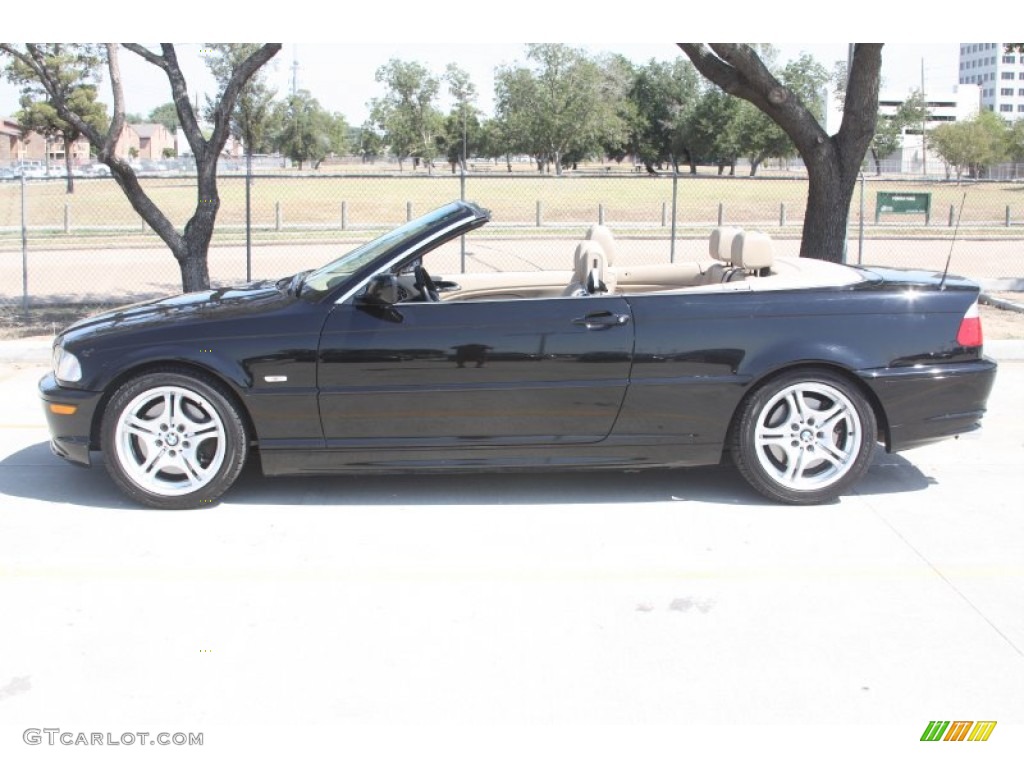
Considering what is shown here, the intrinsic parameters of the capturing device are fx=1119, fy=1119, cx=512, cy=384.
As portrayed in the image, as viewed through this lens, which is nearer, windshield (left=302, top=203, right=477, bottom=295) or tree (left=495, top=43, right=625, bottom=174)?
windshield (left=302, top=203, right=477, bottom=295)

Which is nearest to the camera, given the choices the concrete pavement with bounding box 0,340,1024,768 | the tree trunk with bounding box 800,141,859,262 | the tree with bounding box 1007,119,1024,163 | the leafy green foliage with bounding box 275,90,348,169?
the concrete pavement with bounding box 0,340,1024,768

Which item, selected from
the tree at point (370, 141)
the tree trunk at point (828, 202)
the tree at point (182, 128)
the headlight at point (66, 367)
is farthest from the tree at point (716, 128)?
the headlight at point (66, 367)

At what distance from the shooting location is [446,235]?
18.5 feet

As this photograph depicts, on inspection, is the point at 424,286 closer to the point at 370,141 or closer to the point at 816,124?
the point at 816,124

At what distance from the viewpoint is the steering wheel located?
19.1 ft

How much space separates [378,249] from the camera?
19.4 feet

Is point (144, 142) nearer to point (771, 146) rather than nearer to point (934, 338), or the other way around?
point (771, 146)

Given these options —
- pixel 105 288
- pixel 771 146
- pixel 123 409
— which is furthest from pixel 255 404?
pixel 771 146

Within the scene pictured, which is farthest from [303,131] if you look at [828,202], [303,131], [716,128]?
[828,202]

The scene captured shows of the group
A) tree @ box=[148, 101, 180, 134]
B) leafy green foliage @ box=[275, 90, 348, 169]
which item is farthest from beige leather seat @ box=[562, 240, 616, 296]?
tree @ box=[148, 101, 180, 134]

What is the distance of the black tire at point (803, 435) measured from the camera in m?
5.57

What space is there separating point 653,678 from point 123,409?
3.04 meters

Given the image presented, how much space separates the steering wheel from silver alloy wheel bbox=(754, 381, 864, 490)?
1.80 meters

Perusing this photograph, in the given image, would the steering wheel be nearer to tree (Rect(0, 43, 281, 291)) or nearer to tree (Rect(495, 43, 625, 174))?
tree (Rect(0, 43, 281, 291))
